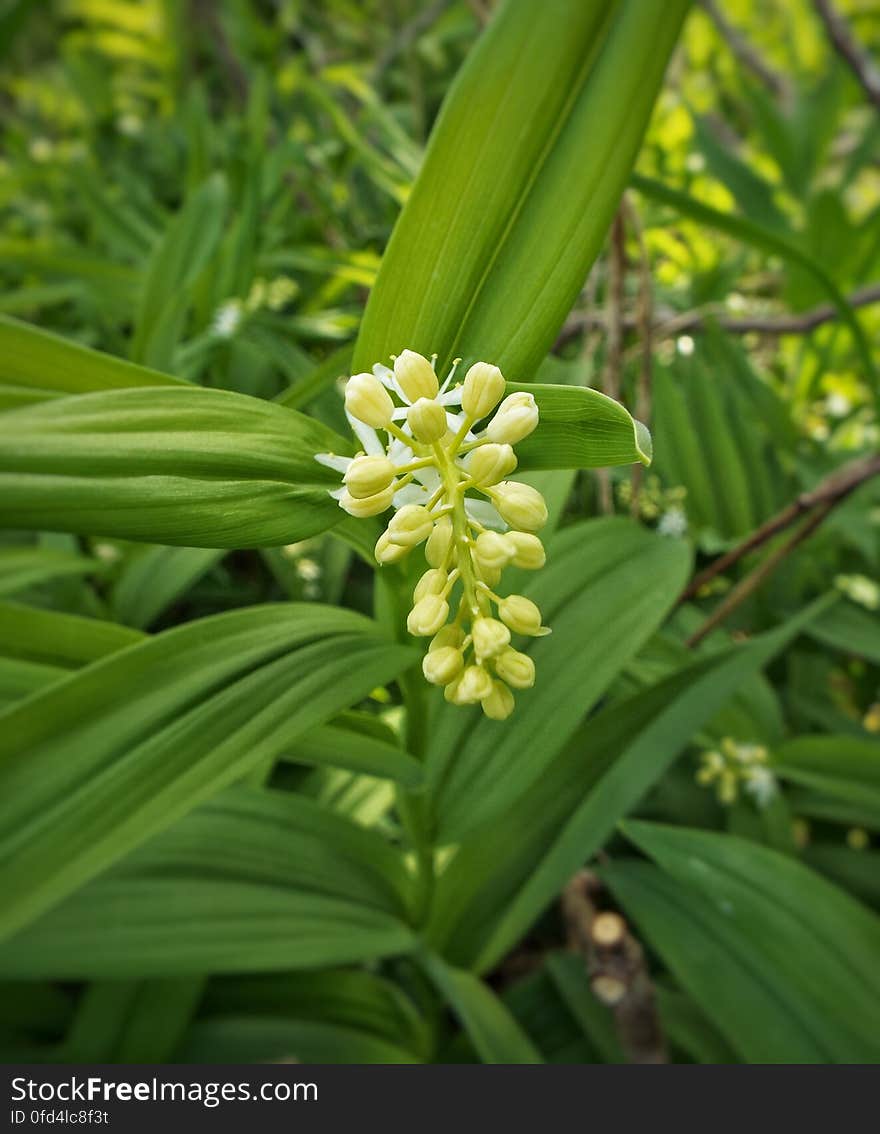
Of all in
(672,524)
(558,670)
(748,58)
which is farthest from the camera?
(748,58)

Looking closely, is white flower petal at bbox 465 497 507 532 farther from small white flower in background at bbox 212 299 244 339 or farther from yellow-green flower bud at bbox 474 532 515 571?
small white flower in background at bbox 212 299 244 339

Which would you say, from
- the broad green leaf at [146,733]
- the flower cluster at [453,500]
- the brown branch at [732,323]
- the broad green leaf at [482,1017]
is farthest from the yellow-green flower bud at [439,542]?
the brown branch at [732,323]

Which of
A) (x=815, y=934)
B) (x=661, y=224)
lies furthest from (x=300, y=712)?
(x=661, y=224)

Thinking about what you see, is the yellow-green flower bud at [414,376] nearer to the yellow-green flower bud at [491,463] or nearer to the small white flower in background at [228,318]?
the yellow-green flower bud at [491,463]

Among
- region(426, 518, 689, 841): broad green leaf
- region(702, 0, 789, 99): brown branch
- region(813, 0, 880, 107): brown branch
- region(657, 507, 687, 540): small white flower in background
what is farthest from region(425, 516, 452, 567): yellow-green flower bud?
region(702, 0, 789, 99): brown branch

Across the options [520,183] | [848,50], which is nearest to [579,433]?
[520,183]

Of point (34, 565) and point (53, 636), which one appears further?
point (34, 565)

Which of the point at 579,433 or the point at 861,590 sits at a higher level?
the point at 579,433

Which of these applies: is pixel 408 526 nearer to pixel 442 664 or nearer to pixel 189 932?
pixel 442 664
